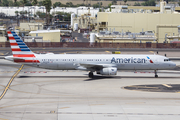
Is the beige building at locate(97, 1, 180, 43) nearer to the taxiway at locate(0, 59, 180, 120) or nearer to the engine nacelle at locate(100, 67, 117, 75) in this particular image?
the taxiway at locate(0, 59, 180, 120)

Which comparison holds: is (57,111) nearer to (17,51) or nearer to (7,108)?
(7,108)

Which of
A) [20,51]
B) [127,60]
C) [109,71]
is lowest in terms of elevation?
[109,71]

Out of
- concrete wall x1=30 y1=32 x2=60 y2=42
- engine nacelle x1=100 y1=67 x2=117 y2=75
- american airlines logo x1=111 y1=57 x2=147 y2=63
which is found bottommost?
engine nacelle x1=100 y1=67 x2=117 y2=75

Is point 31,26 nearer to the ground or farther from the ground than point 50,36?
farther from the ground

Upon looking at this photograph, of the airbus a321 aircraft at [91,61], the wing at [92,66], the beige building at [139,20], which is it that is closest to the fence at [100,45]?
the beige building at [139,20]

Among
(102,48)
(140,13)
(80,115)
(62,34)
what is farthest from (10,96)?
(62,34)

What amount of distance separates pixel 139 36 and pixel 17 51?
68.8 m

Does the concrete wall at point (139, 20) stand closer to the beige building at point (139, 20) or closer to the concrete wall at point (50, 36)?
the beige building at point (139, 20)

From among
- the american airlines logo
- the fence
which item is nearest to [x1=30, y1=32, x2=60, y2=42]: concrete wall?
the fence

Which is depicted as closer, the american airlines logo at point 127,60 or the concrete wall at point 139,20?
the american airlines logo at point 127,60

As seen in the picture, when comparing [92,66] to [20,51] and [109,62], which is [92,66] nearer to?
[109,62]

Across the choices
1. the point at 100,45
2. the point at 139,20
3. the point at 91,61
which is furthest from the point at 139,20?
the point at 91,61

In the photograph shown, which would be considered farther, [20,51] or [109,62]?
[20,51]

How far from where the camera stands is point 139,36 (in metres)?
114
